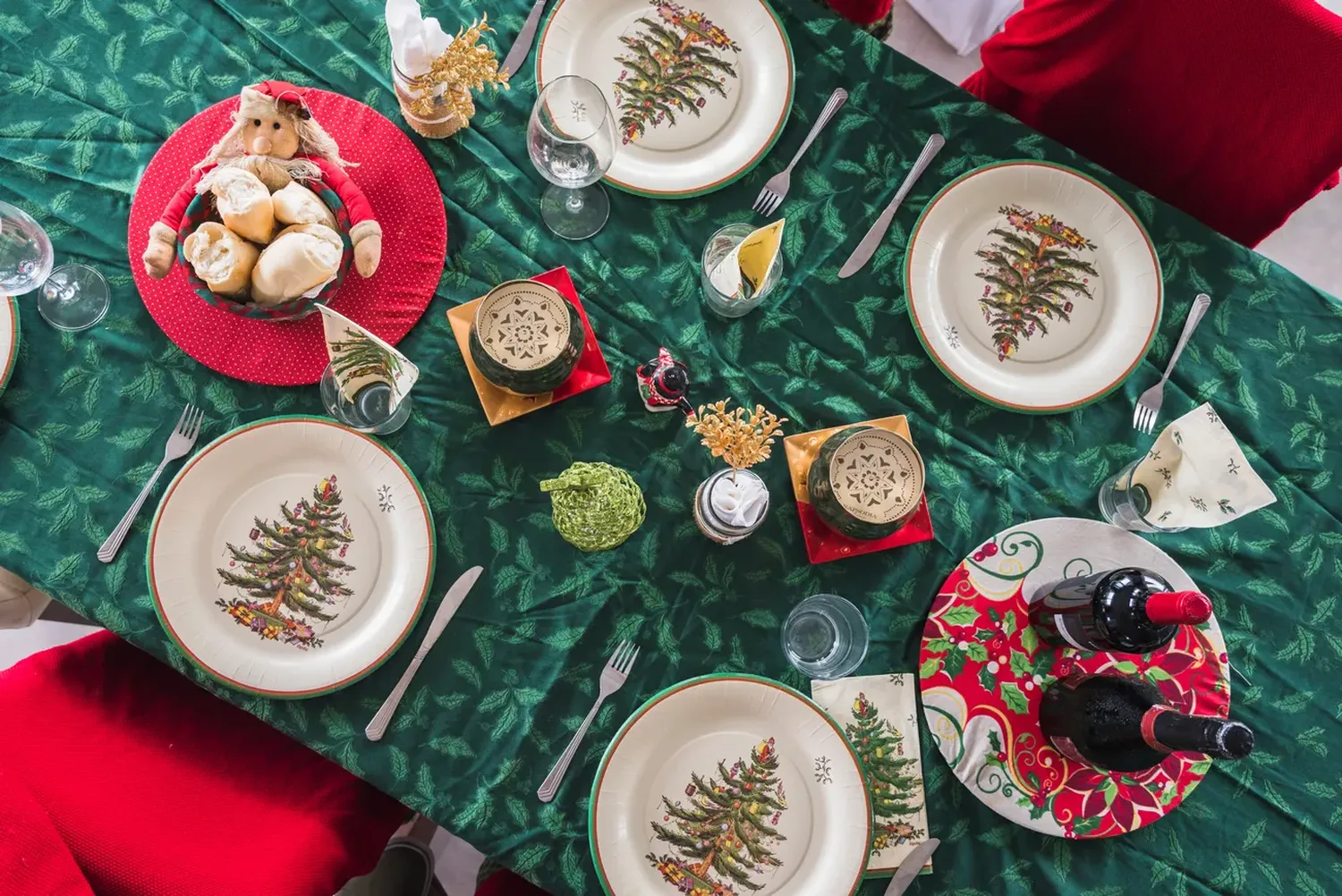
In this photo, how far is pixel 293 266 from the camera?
3.13 feet

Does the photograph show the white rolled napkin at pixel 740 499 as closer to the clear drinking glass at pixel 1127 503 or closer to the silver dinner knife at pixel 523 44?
the clear drinking glass at pixel 1127 503

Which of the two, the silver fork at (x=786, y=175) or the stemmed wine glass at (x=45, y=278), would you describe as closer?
the stemmed wine glass at (x=45, y=278)

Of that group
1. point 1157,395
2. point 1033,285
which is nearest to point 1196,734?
point 1157,395

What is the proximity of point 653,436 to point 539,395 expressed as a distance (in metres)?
0.17

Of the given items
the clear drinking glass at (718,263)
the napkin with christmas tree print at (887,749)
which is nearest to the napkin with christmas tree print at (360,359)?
the clear drinking glass at (718,263)

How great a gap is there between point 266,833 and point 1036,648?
114cm

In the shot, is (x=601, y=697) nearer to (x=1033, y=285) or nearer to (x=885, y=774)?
(x=885, y=774)

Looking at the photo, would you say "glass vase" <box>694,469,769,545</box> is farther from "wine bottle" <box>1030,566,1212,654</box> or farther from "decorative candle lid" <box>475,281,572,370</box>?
"wine bottle" <box>1030,566,1212,654</box>

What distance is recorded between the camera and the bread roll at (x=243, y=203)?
3.08 feet

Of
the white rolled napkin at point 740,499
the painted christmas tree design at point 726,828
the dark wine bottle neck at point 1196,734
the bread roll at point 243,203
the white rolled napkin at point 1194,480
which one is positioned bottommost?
the painted christmas tree design at point 726,828

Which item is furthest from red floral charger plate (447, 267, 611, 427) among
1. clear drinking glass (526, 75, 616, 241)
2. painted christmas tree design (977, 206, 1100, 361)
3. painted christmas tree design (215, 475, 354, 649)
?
painted christmas tree design (977, 206, 1100, 361)

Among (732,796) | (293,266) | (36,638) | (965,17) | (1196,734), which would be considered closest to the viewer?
(1196,734)

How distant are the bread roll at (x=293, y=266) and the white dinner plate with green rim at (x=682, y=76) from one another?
0.43 meters

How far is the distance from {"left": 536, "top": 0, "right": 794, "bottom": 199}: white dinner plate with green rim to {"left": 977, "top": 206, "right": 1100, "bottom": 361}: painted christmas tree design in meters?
0.38
